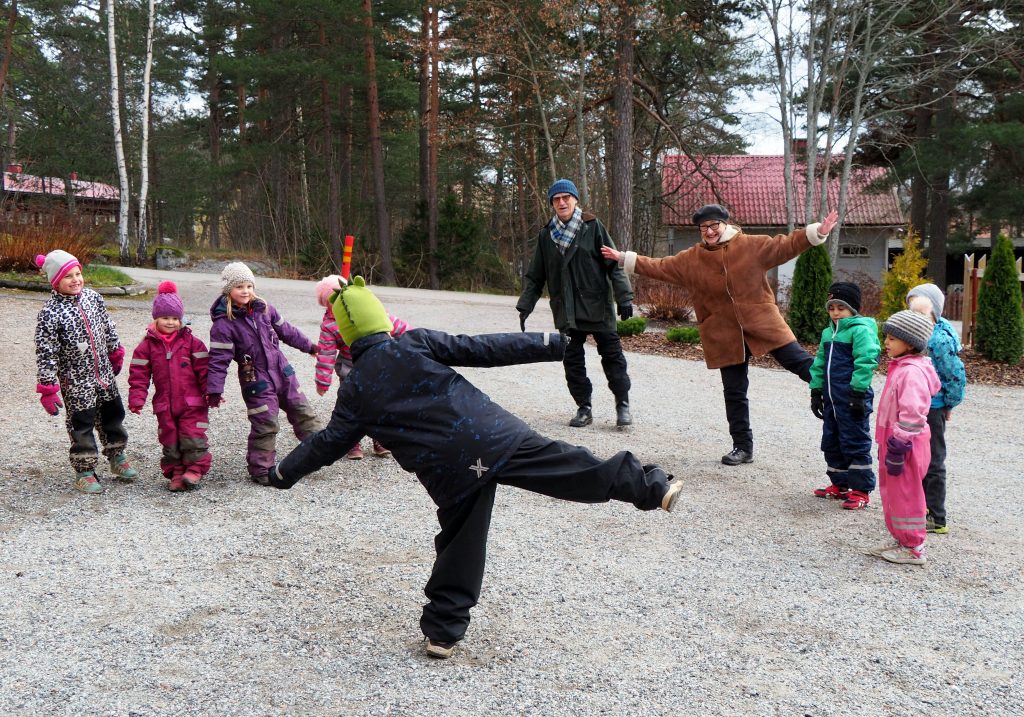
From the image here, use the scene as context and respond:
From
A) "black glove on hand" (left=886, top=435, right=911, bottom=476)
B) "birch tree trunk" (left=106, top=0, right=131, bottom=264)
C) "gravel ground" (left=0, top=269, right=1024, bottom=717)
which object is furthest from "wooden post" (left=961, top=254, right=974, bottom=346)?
"birch tree trunk" (left=106, top=0, right=131, bottom=264)

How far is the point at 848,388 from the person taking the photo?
209 inches

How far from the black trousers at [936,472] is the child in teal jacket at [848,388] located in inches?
14.3

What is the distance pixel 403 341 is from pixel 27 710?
6.04 feet

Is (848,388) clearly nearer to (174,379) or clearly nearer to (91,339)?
(174,379)

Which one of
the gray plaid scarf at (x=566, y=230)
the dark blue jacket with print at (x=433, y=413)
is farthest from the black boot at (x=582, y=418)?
the dark blue jacket with print at (x=433, y=413)

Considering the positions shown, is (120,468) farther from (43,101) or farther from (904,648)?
(43,101)

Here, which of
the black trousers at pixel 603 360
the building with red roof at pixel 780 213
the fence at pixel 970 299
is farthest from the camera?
the building with red roof at pixel 780 213

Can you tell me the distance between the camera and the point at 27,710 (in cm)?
296

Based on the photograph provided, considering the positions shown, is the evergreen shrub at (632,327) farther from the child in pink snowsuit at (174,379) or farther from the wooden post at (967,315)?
the child in pink snowsuit at (174,379)

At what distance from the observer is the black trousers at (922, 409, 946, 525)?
491 centimetres

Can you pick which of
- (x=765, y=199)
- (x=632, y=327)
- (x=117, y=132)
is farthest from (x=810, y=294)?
(x=765, y=199)

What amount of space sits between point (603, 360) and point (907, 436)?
3393 mm

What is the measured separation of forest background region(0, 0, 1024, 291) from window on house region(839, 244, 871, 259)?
257cm

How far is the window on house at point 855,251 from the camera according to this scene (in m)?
32.2
